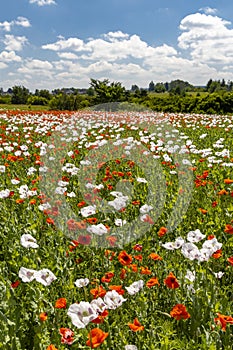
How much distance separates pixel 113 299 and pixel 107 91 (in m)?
40.8

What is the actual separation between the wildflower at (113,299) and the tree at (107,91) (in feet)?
131

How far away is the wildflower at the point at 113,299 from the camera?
220 centimetres

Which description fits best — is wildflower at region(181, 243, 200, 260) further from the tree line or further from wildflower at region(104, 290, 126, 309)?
the tree line

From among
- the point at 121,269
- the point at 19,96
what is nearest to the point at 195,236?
the point at 121,269

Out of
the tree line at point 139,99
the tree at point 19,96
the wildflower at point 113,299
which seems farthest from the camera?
the tree at point 19,96

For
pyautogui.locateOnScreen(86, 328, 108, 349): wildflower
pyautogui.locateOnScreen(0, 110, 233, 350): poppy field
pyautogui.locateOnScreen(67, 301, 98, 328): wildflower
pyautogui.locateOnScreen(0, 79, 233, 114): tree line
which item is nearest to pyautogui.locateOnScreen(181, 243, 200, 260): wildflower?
pyautogui.locateOnScreen(0, 110, 233, 350): poppy field

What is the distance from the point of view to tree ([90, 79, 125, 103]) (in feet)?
136

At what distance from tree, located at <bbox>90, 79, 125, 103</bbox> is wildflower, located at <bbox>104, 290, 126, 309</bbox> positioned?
3980 centimetres

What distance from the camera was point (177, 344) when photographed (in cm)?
245

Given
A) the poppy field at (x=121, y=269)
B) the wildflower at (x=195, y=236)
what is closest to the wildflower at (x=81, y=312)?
the poppy field at (x=121, y=269)

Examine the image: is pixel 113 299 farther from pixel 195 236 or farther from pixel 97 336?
Answer: pixel 195 236

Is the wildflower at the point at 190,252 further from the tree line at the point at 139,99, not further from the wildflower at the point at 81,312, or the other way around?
the tree line at the point at 139,99

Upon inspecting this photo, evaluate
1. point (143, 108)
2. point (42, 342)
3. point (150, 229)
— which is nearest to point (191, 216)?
point (150, 229)

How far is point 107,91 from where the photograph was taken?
137 ft
